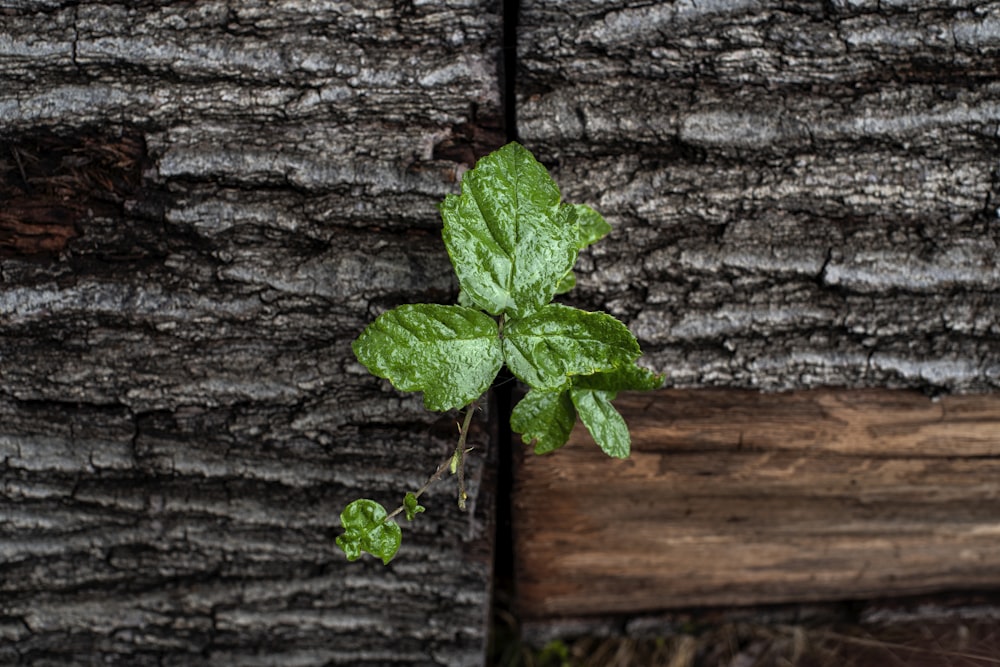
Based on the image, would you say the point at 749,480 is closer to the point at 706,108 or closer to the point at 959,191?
the point at 959,191

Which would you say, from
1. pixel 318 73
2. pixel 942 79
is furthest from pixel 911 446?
pixel 318 73

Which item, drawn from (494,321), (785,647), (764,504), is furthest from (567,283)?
(785,647)

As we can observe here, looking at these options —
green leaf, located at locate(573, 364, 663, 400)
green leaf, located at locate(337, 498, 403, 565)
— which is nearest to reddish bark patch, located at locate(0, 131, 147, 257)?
green leaf, located at locate(337, 498, 403, 565)

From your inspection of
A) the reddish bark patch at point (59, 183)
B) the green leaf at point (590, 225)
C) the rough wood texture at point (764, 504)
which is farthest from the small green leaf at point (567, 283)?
the reddish bark patch at point (59, 183)

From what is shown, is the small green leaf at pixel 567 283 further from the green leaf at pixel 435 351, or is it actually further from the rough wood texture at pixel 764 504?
the rough wood texture at pixel 764 504

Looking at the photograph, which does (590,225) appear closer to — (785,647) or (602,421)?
(602,421)

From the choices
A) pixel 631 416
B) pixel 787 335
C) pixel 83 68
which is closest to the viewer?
pixel 83 68
